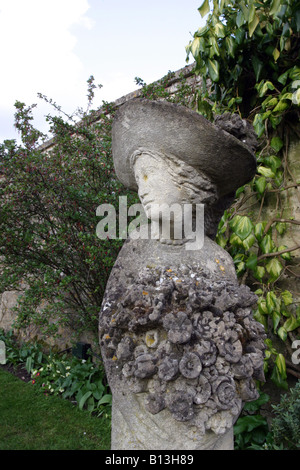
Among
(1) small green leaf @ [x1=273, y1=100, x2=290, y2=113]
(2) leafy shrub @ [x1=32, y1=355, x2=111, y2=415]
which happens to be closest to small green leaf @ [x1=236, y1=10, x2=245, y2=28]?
(1) small green leaf @ [x1=273, y1=100, x2=290, y2=113]

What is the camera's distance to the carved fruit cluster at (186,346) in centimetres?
108

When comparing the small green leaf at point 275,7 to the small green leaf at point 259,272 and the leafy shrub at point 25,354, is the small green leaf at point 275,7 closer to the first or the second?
the small green leaf at point 259,272

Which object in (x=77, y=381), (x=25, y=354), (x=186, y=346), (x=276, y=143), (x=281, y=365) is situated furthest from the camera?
(x=25, y=354)

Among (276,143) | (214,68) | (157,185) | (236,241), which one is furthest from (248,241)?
(157,185)

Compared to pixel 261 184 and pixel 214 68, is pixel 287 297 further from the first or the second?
pixel 214 68

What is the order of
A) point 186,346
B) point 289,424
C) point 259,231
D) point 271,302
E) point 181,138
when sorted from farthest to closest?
point 259,231
point 271,302
point 289,424
point 181,138
point 186,346

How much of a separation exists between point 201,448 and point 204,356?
340mm

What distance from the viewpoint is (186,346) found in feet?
3.72

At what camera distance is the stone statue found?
1.10m

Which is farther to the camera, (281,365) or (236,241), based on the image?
(236,241)

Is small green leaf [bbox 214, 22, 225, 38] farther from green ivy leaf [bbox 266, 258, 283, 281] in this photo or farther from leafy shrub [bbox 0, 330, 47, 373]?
leafy shrub [bbox 0, 330, 47, 373]

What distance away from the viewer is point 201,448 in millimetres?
1165

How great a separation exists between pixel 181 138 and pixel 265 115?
5.71 feet

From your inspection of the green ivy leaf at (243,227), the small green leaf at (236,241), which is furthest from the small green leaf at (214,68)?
the small green leaf at (236,241)
